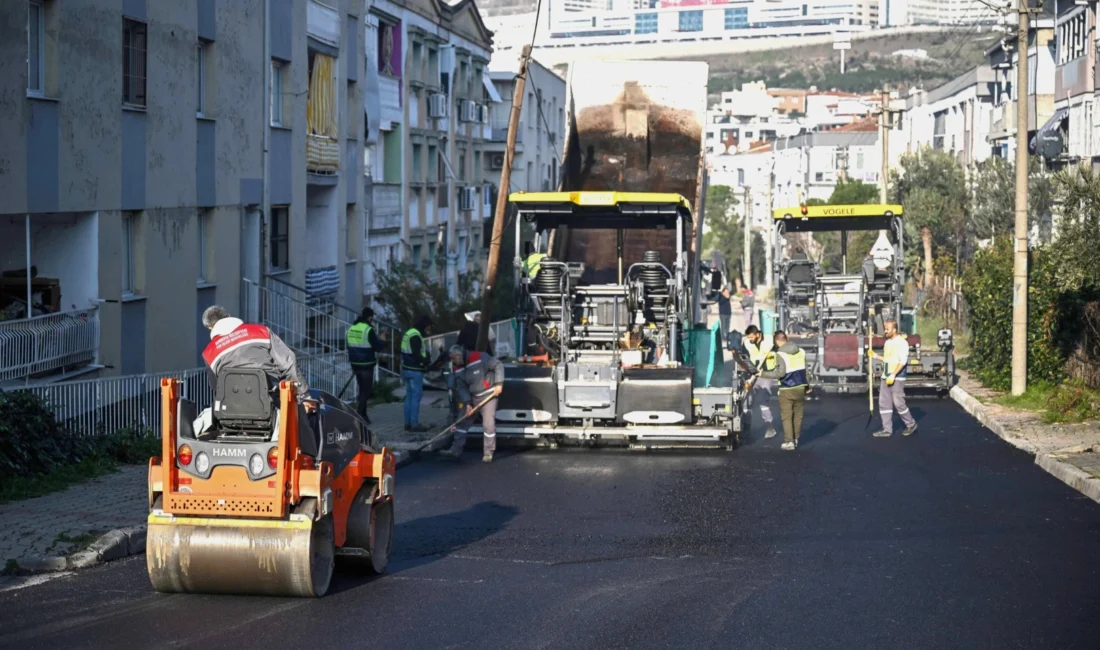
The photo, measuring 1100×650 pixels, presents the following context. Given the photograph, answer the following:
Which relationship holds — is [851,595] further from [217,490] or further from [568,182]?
[568,182]

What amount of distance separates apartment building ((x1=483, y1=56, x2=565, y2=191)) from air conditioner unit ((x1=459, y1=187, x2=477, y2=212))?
330cm

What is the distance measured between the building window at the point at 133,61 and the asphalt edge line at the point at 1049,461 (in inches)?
476

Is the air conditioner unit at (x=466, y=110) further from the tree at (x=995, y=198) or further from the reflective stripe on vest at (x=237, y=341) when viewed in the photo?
the reflective stripe on vest at (x=237, y=341)

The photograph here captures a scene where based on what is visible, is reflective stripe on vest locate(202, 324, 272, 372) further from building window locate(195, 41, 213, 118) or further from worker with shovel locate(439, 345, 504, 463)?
building window locate(195, 41, 213, 118)

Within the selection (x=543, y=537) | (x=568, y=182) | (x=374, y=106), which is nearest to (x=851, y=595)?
(x=543, y=537)

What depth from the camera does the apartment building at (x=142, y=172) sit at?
15.9 meters

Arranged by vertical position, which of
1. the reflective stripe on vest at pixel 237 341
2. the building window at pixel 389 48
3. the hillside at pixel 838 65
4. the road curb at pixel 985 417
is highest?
the hillside at pixel 838 65

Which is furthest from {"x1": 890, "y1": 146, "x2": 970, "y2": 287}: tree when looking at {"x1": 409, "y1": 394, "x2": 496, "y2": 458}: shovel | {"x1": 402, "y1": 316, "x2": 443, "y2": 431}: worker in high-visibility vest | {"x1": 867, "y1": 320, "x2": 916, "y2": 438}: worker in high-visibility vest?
{"x1": 409, "y1": 394, "x2": 496, "y2": 458}: shovel

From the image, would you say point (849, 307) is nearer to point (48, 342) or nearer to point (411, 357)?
point (411, 357)

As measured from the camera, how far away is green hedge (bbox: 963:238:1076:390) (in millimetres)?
21688

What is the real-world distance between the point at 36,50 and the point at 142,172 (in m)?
2.88

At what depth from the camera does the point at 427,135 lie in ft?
130

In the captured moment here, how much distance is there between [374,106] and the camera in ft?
110

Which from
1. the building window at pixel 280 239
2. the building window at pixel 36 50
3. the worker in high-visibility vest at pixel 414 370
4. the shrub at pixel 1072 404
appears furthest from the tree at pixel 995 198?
the building window at pixel 36 50
